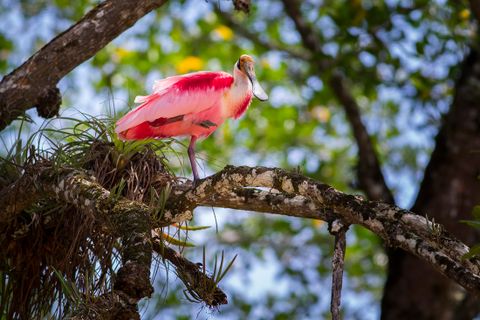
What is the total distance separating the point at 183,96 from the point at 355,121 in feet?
9.71

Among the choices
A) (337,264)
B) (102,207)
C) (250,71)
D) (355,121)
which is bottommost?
(337,264)

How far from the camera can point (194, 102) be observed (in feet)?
16.8

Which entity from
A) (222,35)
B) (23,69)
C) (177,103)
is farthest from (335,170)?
(23,69)

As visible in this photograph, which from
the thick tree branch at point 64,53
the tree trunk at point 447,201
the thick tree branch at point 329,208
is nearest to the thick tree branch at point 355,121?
the tree trunk at point 447,201

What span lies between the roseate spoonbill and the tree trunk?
2349 mm

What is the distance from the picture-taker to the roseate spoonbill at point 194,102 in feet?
16.5

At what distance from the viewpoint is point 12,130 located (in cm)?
495

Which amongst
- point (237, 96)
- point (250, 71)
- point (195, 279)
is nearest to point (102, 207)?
point (195, 279)

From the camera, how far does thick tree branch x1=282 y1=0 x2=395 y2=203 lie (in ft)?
24.4

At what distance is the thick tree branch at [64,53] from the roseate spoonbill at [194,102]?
42 cm

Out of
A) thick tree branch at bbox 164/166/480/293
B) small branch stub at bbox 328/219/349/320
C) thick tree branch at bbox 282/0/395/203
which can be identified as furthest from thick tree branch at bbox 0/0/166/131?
thick tree branch at bbox 282/0/395/203

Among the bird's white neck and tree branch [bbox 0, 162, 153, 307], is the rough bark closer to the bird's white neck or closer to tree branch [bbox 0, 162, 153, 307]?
tree branch [bbox 0, 162, 153, 307]

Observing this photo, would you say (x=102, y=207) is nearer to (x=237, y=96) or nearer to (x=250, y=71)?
(x=237, y=96)

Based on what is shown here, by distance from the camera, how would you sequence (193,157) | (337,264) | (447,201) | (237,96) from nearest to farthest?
(337,264), (193,157), (237,96), (447,201)
